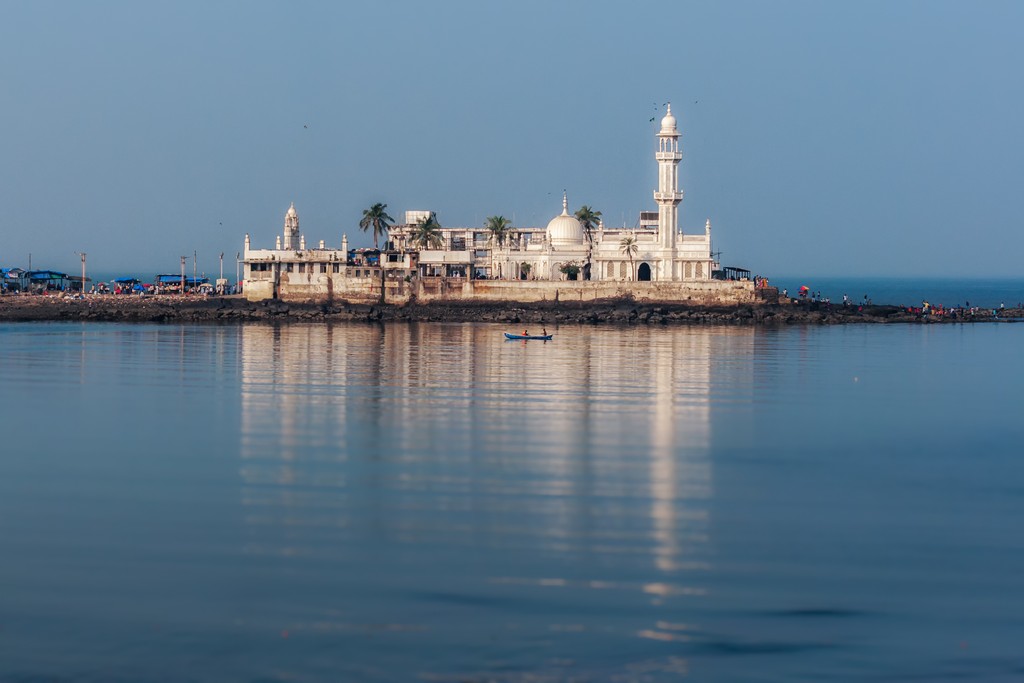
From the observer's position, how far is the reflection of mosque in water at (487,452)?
20031 mm

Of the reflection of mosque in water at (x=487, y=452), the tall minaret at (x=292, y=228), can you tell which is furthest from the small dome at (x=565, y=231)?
the reflection of mosque in water at (x=487, y=452)

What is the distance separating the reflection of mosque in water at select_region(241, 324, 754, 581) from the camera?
20.0m

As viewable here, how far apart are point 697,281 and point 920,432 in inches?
2358

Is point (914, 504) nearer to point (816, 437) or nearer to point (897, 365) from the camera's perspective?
point (816, 437)

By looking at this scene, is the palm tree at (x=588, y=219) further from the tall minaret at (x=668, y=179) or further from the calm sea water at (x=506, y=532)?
the calm sea water at (x=506, y=532)

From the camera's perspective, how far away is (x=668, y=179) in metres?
96.4

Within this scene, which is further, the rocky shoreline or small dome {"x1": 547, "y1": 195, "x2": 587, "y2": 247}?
small dome {"x1": 547, "y1": 195, "x2": 587, "y2": 247}

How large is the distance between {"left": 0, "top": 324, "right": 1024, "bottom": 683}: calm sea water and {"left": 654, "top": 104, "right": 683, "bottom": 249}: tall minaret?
2116 inches

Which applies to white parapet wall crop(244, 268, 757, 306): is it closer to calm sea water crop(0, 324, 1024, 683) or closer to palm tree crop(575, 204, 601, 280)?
palm tree crop(575, 204, 601, 280)

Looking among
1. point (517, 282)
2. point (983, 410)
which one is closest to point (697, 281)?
point (517, 282)

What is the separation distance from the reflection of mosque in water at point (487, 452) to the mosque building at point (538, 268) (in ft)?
128

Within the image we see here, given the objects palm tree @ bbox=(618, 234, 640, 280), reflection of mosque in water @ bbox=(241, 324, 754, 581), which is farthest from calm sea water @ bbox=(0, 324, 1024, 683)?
palm tree @ bbox=(618, 234, 640, 280)

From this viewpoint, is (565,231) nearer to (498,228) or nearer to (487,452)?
(498,228)

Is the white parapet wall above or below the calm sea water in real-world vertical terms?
above
